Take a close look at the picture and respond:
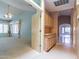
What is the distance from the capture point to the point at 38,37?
600 centimetres

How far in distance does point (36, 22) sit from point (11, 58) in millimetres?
2309

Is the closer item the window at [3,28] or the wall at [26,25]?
the wall at [26,25]

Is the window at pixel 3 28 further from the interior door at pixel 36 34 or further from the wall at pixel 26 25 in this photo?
the interior door at pixel 36 34

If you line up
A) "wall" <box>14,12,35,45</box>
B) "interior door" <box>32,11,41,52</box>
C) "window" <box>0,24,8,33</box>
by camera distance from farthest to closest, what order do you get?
"window" <box>0,24,8,33</box> → "wall" <box>14,12,35,45</box> → "interior door" <box>32,11,41,52</box>

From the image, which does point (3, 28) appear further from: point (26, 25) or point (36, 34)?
point (36, 34)

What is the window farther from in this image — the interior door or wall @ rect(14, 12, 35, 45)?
the interior door

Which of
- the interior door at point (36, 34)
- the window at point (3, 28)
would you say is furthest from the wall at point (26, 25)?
the window at point (3, 28)

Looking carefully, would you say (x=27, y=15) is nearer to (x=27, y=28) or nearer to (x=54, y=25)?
(x=27, y=28)

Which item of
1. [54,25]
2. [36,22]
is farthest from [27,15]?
[36,22]

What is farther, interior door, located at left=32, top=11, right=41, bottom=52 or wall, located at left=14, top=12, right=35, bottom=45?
wall, located at left=14, top=12, right=35, bottom=45

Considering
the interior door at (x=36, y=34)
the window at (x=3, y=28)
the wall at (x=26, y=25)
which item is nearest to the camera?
the interior door at (x=36, y=34)

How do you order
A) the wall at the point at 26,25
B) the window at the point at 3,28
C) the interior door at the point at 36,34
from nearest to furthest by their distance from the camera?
the interior door at the point at 36,34
the wall at the point at 26,25
the window at the point at 3,28

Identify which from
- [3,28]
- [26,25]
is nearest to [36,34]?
[26,25]

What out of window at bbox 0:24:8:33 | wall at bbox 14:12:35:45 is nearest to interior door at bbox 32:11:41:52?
wall at bbox 14:12:35:45
